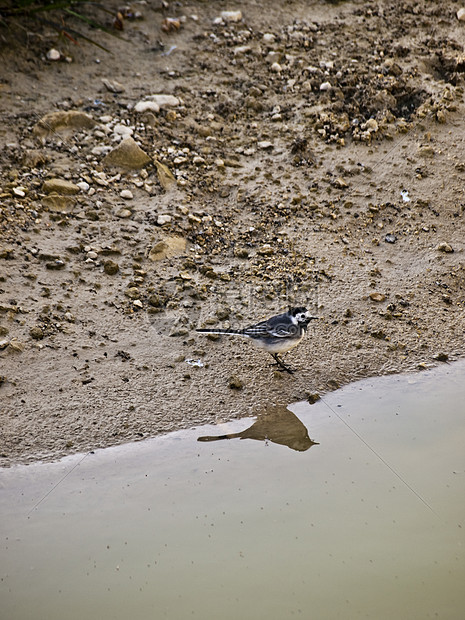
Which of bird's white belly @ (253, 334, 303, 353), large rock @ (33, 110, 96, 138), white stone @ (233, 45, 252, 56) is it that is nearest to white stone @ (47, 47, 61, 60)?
large rock @ (33, 110, 96, 138)

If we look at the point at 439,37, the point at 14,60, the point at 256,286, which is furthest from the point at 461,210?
the point at 14,60

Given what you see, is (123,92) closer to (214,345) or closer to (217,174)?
(217,174)

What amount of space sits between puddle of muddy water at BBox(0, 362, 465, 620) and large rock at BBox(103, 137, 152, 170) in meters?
3.58

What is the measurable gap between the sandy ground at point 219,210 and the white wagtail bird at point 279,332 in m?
0.21

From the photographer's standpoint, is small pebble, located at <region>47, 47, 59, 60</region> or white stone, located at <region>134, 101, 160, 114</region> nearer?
white stone, located at <region>134, 101, 160, 114</region>

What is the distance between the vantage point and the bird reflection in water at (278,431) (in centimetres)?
457

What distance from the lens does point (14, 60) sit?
8.02 m

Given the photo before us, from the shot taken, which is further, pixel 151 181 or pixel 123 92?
pixel 123 92

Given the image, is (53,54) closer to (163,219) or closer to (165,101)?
(165,101)

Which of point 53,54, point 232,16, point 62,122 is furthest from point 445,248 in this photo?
point 53,54

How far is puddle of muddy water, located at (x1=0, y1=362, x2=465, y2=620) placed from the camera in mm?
3496

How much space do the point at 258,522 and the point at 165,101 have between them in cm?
554

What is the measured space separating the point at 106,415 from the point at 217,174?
11.1ft

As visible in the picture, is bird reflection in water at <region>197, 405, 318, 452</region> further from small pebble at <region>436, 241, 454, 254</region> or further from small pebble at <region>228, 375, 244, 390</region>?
small pebble at <region>436, 241, 454, 254</region>
